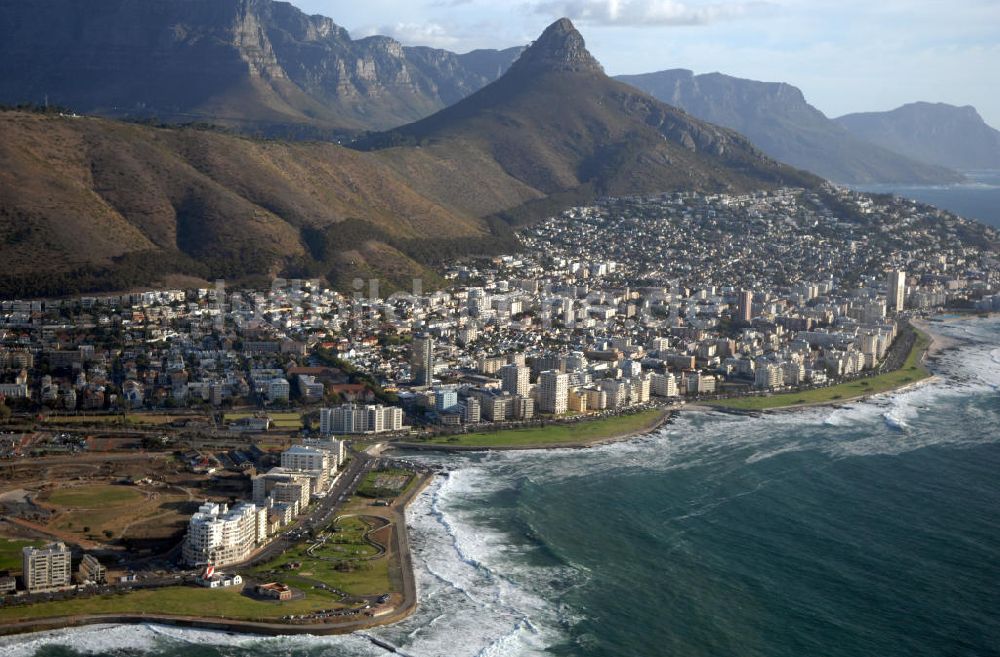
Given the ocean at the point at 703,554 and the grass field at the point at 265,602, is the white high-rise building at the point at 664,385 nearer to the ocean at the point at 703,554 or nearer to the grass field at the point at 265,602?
the ocean at the point at 703,554

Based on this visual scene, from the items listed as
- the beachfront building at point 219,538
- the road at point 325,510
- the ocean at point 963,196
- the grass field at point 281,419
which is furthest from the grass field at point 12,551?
the ocean at point 963,196

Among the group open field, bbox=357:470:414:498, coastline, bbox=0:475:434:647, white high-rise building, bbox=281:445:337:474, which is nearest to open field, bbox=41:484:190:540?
white high-rise building, bbox=281:445:337:474

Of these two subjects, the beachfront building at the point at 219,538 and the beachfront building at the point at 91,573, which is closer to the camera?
the beachfront building at the point at 91,573

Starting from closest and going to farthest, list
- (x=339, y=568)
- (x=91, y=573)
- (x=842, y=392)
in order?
(x=91, y=573) < (x=339, y=568) < (x=842, y=392)

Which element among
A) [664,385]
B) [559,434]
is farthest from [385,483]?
[664,385]

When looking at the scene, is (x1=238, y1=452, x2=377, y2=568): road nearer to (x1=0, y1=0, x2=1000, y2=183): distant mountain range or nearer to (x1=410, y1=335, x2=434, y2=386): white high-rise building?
(x1=410, y1=335, x2=434, y2=386): white high-rise building

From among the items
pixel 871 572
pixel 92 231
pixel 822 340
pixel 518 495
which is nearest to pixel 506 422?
pixel 518 495

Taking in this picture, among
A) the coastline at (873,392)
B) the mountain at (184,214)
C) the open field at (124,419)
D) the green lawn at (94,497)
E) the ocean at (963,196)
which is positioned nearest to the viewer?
the green lawn at (94,497)

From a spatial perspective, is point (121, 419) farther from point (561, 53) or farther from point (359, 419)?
point (561, 53)
